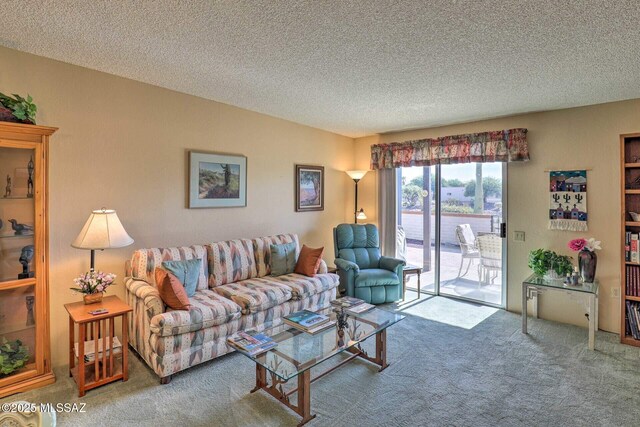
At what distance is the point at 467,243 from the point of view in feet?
15.4

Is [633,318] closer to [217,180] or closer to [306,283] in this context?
[306,283]

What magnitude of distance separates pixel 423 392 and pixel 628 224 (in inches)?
106

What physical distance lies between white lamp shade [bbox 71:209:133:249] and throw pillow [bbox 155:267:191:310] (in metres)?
0.48

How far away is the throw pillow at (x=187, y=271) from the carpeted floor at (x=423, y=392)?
0.71 m

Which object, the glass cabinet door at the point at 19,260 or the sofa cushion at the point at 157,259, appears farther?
the sofa cushion at the point at 157,259

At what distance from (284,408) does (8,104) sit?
2.87m

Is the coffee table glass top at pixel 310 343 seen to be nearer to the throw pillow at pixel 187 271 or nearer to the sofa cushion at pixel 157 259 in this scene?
the throw pillow at pixel 187 271

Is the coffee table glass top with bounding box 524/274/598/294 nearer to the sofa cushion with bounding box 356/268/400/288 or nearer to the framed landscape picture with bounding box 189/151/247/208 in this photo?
the sofa cushion with bounding box 356/268/400/288

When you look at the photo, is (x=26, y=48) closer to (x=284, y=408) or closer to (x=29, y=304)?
(x=29, y=304)

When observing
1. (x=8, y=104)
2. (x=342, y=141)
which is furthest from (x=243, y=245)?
(x=342, y=141)

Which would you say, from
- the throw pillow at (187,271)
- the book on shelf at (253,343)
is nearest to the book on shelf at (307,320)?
the book on shelf at (253,343)

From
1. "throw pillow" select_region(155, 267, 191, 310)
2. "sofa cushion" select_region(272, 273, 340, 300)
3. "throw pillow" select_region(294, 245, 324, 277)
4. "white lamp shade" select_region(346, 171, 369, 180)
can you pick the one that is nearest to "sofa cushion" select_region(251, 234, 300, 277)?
"sofa cushion" select_region(272, 273, 340, 300)

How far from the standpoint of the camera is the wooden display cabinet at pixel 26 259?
2.45 meters

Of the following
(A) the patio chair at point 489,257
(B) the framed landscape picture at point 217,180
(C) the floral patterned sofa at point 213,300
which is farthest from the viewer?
(A) the patio chair at point 489,257
